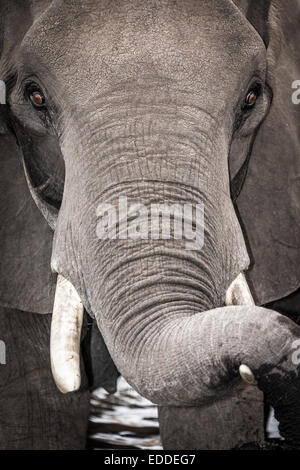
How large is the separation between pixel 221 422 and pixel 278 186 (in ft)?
2.48

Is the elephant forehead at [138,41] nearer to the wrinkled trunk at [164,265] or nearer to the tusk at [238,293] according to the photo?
the wrinkled trunk at [164,265]

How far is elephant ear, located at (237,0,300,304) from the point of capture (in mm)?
2791

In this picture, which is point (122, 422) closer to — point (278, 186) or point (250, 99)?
point (278, 186)

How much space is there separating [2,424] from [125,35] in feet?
4.37

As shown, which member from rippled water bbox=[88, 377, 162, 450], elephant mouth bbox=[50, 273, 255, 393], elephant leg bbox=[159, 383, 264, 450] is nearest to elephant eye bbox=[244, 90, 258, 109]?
elephant mouth bbox=[50, 273, 255, 393]

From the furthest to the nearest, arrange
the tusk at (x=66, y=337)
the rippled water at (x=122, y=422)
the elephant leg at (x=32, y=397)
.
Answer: the rippled water at (x=122, y=422)
the elephant leg at (x=32, y=397)
the tusk at (x=66, y=337)

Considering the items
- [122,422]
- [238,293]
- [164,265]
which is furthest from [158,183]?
[122,422]

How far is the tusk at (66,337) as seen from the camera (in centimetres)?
214

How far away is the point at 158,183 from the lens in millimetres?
2125

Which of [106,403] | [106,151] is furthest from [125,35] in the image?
[106,403]

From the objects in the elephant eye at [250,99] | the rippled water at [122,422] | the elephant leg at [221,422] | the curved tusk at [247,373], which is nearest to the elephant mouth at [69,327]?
the curved tusk at [247,373]

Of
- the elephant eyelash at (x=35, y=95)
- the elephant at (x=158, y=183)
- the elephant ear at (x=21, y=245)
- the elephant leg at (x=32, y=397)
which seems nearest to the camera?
the elephant at (x=158, y=183)

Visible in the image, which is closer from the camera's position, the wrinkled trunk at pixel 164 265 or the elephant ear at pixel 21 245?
the wrinkled trunk at pixel 164 265

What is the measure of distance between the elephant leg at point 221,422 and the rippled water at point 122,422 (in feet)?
1.77
